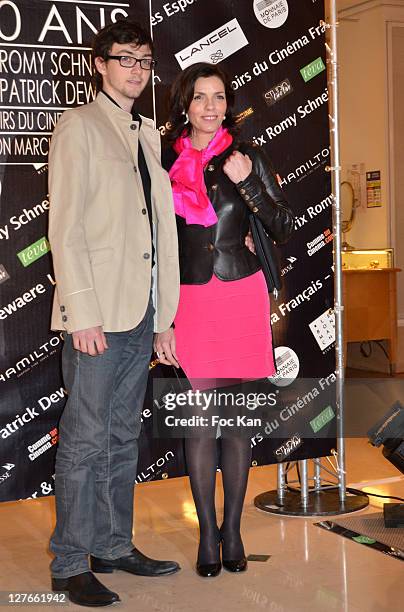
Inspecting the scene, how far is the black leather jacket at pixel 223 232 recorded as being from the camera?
2.82m

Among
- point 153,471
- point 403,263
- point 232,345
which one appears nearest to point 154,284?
point 232,345

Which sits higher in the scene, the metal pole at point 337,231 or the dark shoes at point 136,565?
the metal pole at point 337,231

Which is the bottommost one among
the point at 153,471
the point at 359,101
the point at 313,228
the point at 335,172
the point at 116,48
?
the point at 153,471

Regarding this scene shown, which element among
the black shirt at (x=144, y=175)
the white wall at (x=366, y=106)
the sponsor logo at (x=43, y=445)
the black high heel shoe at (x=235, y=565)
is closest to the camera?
the black shirt at (x=144, y=175)

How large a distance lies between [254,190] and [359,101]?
525cm

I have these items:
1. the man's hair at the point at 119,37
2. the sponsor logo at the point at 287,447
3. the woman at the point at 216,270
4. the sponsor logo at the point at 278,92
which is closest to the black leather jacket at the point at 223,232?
the woman at the point at 216,270

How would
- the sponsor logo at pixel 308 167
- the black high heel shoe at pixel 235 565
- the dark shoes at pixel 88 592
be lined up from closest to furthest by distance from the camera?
the dark shoes at pixel 88 592 < the black high heel shoe at pixel 235 565 < the sponsor logo at pixel 308 167

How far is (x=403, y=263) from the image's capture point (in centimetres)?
762

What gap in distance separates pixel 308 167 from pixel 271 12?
598mm

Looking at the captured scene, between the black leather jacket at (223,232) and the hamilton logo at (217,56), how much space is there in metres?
0.62

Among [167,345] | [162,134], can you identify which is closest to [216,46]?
[162,134]

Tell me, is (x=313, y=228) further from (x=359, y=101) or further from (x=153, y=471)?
(x=359, y=101)

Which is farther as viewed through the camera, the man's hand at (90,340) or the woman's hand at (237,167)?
the woman's hand at (237,167)

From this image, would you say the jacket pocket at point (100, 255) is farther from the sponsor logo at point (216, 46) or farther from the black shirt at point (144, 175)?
the sponsor logo at point (216, 46)
